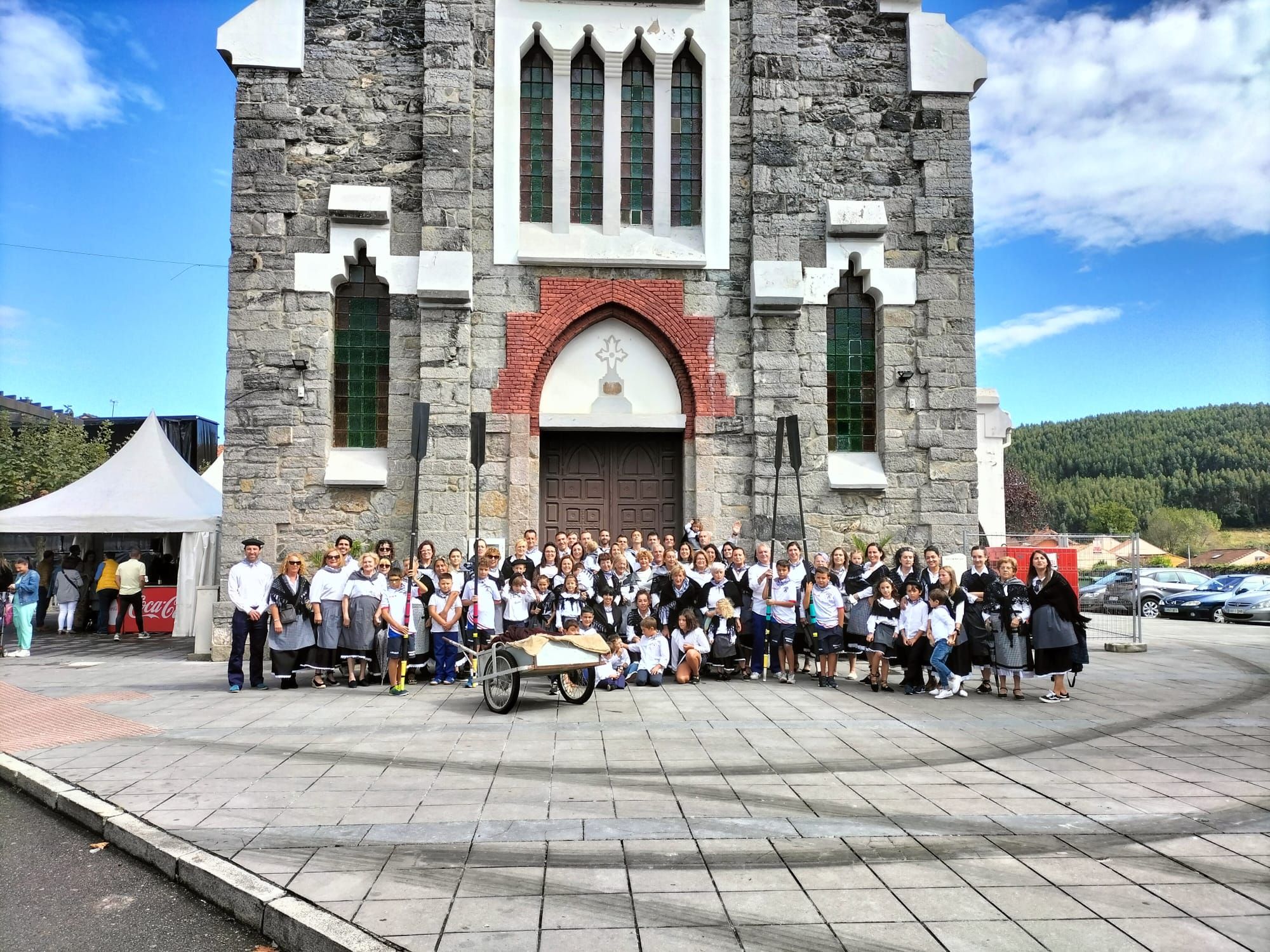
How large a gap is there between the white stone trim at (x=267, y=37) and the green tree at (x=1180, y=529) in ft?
296

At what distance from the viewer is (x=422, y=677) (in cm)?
1138

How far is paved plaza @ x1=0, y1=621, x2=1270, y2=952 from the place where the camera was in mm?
3961

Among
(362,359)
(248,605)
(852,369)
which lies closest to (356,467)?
(362,359)

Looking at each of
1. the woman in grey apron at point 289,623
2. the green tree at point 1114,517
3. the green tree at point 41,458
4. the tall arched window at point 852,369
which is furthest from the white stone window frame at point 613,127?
the green tree at point 1114,517

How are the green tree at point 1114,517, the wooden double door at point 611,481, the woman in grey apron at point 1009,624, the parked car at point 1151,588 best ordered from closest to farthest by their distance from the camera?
1. the woman in grey apron at point 1009,624
2. the wooden double door at point 611,481
3. the parked car at point 1151,588
4. the green tree at point 1114,517

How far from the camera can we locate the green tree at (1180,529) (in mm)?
85688

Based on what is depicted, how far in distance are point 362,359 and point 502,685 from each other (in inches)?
295

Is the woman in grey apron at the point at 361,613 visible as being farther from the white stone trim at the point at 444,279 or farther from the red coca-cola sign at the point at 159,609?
the red coca-cola sign at the point at 159,609

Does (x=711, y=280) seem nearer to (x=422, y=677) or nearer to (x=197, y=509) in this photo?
(x=422, y=677)

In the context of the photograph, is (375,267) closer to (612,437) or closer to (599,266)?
(599,266)

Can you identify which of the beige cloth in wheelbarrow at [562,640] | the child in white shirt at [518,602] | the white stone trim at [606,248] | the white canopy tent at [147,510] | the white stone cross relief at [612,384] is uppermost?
the white stone trim at [606,248]

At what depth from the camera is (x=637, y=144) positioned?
14.8 meters

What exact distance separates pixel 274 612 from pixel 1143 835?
893 centimetres

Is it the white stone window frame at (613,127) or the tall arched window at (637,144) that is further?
the tall arched window at (637,144)
